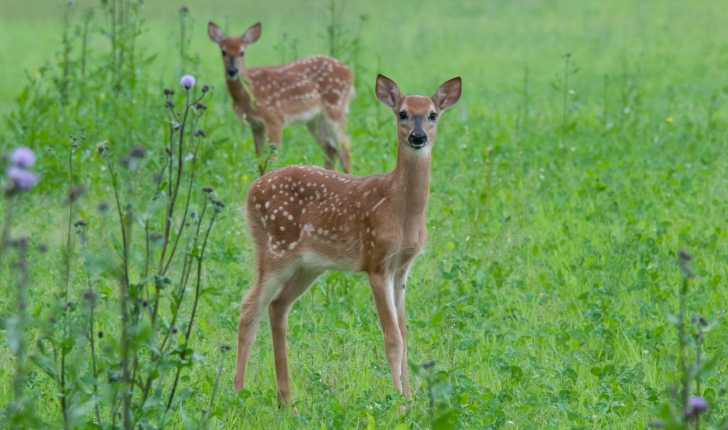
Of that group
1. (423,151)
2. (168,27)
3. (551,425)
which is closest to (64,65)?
(423,151)

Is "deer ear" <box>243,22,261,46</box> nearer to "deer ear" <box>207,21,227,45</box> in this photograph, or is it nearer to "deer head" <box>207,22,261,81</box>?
"deer head" <box>207,22,261,81</box>

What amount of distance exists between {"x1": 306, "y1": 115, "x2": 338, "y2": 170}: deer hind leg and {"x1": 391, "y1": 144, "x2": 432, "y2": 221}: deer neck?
4918mm

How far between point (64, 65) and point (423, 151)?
5.90m

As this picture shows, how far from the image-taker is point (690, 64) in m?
16.2

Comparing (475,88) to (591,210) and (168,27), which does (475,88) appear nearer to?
(591,210)

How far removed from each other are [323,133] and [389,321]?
19.9 feet

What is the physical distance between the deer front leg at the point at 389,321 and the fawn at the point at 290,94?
15.9ft

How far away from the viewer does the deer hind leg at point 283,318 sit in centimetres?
543

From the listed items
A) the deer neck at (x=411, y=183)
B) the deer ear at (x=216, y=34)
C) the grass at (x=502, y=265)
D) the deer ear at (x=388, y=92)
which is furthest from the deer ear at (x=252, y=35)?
the deer neck at (x=411, y=183)

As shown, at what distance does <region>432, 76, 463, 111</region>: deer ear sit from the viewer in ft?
20.5

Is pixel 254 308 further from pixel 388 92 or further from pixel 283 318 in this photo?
pixel 388 92

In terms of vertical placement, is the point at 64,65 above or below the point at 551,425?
above

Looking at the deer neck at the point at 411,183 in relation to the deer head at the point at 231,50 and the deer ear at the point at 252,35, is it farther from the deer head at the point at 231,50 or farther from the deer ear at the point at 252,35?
the deer ear at the point at 252,35

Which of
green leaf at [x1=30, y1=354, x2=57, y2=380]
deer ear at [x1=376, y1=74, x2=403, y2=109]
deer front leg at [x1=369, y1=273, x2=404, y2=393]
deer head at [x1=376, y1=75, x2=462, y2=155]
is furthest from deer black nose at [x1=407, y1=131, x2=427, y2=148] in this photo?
green leaf at [x1=30, y1=354, x2=57, y2=380]
